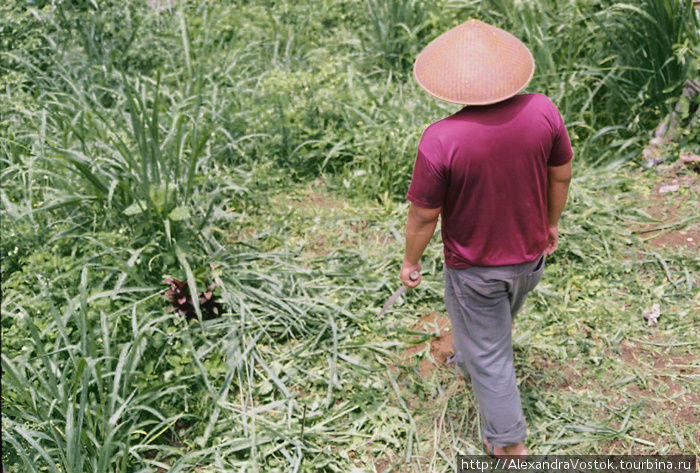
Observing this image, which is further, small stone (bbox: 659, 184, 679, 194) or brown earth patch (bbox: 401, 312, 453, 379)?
small stone (bbox: 659, 184, 679, 194)

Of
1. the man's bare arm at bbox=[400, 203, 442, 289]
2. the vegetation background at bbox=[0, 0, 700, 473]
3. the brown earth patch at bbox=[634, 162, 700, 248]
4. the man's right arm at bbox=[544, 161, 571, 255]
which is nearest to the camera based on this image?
the man's bare arm at bbox=[400, 203, 442, 289]

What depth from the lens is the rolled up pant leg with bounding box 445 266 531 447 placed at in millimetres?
2242

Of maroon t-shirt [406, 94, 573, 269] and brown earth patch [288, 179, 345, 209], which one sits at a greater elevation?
maroon t-shirt [406, 94, 573, 269]

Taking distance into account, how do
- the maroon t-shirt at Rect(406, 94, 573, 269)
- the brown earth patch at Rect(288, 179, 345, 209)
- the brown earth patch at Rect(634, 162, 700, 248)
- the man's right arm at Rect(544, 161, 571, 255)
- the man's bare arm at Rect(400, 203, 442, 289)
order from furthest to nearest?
the brown earth patch at Rect(288, 179, 345, 209) < the brown earth patch at Rect(634, 162, 700, 248) < the man's right arm at Rect(544, 161, 571, 255) < the man's bare arm at Rect(400, 203, 442, 289) < the maroon t-shirt at Rect(406, 94, 573, 269)

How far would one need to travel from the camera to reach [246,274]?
3.38 metres

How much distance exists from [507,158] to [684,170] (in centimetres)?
258

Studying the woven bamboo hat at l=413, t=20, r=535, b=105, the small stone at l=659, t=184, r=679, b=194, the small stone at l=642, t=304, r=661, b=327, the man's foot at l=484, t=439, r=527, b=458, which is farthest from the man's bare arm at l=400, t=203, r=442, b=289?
the small stone at l=659, t=184, r=679, b=194

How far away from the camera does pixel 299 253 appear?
12.1 ft

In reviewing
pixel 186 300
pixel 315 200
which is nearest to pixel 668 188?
pixel 315 200

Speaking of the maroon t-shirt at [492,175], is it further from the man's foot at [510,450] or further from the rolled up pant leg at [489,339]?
the man's foot at [510,450]

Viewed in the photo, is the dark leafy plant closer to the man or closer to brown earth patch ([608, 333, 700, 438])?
the man

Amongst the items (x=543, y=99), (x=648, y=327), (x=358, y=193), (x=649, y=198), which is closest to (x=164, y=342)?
(x=358, y=193)

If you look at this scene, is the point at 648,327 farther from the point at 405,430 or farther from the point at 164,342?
the point at 164,342

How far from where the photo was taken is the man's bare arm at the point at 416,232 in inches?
83.7
